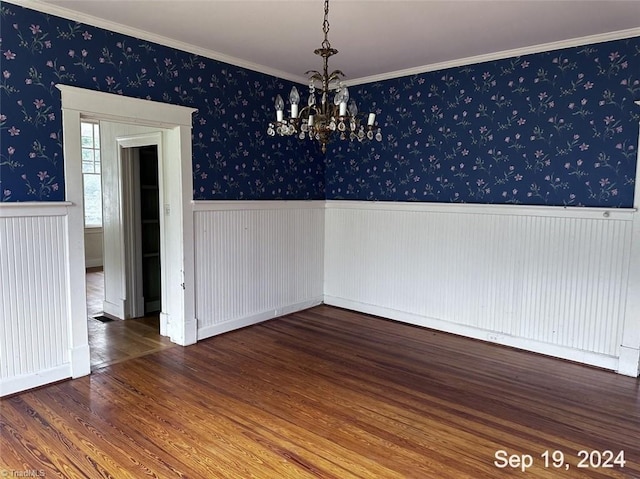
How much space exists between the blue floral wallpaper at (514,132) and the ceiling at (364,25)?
0.22m

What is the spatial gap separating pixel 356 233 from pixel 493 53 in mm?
2335

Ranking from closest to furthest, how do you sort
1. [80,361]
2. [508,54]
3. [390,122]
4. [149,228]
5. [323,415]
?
1. [323,415]
2. [80,361]
3. [508,54]
4. [390,122]
5. [149,228]

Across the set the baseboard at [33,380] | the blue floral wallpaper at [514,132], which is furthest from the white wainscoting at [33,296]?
the blue floral wallpaper at [514,132]

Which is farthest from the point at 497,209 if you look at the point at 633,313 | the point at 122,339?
the point at 122,339

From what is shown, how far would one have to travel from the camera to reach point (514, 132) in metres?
4.09

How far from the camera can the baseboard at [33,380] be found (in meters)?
3.06

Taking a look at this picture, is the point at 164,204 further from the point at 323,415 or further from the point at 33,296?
the point at 323,415

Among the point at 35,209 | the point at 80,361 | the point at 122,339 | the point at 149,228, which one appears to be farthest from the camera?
the point at 149,228

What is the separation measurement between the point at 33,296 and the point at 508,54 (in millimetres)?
4348

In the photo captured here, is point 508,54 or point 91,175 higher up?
point 508,54

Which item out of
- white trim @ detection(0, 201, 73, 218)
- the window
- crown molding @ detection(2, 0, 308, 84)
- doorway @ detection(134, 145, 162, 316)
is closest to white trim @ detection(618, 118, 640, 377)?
crown molding @ detection(2, 0, 308, 84)

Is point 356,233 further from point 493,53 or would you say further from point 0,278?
point 0,278

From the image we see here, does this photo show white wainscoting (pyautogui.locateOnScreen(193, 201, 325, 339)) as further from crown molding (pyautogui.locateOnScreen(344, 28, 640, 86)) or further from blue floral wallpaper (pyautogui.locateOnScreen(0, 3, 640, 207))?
crown molding (pyautogui.locateOnScreen(344, 28, 640, 86))

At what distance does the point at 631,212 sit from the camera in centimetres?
349
